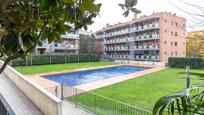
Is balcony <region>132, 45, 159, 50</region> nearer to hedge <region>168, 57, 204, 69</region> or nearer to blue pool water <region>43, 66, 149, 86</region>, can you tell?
hedge <region>168, 57, 204, 69</region>

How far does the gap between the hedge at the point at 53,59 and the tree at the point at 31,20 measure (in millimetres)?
26102

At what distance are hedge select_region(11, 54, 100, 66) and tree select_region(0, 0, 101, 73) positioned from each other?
2610 cm

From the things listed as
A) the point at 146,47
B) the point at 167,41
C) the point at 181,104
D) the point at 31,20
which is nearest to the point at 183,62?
the point at 167,41

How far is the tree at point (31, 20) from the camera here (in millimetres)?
1333

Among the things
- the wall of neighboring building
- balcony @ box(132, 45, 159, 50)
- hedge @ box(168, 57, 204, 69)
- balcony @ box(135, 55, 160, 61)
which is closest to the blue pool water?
hedge @ box(168, 57, 204, 69)

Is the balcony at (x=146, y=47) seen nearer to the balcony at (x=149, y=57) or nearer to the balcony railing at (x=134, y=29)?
the balcony at (x=149, y=57)

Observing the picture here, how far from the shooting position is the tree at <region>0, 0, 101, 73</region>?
1333mm

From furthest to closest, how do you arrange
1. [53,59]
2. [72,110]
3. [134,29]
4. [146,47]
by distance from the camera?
A: 1. [134,29]
2. [146,47]
3. [53,59]
4. [72,110]

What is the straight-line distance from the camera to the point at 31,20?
1.67 metres

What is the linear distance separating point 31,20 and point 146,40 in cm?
3833

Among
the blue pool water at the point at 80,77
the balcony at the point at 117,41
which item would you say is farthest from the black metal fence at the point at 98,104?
the balcony at the point at 117,41

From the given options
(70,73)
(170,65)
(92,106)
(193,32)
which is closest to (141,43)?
(170,65)

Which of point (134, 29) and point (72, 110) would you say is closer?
point (72, 110)

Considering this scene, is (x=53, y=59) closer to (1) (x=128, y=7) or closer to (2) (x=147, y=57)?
(2) (x=147, y=57)
